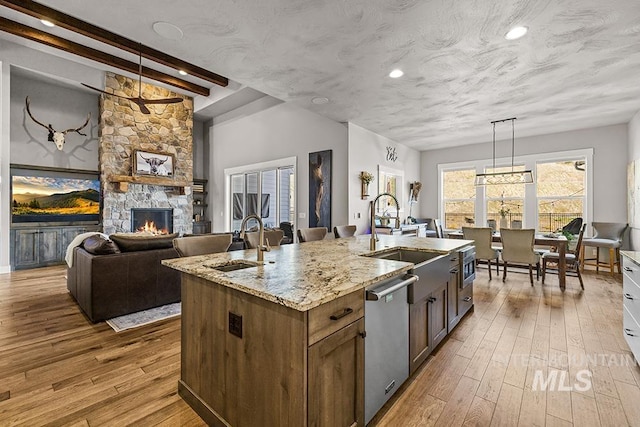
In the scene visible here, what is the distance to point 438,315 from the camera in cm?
246

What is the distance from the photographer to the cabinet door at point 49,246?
593 centimetres

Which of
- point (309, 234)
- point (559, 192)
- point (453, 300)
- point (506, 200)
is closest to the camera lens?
point (453, 300)

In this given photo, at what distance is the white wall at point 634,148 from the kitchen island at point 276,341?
552 centimetres

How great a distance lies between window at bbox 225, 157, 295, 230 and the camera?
6.60 meters

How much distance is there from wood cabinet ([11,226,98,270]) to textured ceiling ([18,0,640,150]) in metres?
5.21

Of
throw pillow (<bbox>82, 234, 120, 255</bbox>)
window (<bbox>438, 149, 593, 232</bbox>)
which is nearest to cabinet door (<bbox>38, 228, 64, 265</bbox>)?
throw pillow (<bbox>82, 234, 120, 255</bbox>)

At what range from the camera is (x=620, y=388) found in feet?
6.49

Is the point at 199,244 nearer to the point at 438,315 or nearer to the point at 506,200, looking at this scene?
the point at 438,315

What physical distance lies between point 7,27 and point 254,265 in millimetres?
5985

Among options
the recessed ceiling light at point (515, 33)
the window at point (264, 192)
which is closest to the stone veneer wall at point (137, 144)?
the window at point (264, 192)

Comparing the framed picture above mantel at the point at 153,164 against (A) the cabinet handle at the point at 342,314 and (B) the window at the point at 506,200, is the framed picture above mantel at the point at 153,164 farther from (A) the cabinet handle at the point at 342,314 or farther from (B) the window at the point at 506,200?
(B) the window at the point at 506,200

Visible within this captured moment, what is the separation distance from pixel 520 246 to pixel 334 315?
A: 443cm

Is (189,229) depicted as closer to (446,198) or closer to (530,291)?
(446,198)

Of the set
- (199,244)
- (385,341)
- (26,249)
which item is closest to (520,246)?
(385,341)
